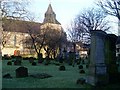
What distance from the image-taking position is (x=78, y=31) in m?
62.4

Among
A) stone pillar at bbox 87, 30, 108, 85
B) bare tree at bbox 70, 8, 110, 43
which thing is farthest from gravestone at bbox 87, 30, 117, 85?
bare tree at bbox 70, 8, 110, 43

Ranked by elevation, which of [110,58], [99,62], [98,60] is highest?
[110,58]

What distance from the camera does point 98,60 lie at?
573 inches

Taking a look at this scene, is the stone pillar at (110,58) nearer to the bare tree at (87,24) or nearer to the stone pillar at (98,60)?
the stone pillar at (98,60)

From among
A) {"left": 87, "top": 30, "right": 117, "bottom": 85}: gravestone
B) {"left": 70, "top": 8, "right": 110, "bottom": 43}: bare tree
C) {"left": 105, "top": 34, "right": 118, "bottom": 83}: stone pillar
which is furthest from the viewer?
{"left": 70, "top": 8, "right": 110, "bottom": 43}: bare tree

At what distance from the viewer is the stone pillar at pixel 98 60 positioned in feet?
47.4

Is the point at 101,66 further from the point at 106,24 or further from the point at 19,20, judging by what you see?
the point at 106,24

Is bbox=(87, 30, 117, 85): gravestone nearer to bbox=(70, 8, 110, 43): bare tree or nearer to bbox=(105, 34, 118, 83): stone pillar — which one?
bbox=(105, 34, 118, 83): stone pillar

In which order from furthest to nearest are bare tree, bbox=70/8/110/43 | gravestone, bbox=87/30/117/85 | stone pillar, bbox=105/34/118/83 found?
bare tree, bbox=70/8/110/43 < stone pillar, bbox=105/34/118/83 < gravestone, bbox=87/30/117/85

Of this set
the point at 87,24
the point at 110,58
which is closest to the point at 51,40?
the point at 87,24

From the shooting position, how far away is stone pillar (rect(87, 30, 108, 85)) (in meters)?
14.4

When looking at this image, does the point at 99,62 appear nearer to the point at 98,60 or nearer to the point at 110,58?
the point at 98,60

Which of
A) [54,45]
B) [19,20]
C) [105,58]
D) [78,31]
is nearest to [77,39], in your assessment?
[78,31]

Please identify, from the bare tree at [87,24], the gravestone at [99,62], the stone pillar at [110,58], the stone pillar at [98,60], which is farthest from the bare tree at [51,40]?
the stone pillar at [98,60]
